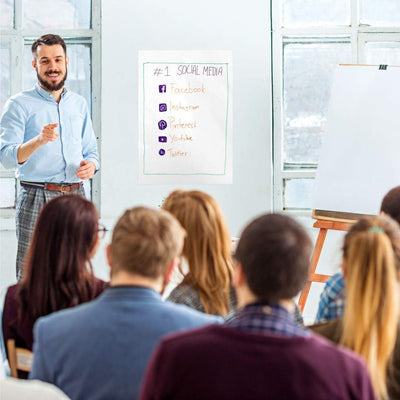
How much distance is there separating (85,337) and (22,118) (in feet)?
8.74

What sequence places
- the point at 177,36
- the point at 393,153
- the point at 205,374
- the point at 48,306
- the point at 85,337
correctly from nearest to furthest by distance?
the point at 205,374
the point at 85,337
the point at 48,306
the point at 393,153
the point at 177,36

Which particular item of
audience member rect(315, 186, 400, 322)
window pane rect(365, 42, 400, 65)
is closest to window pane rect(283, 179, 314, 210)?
window pane rect(365, 42, 400, 65)

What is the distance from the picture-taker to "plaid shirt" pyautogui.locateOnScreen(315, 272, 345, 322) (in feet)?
5.88

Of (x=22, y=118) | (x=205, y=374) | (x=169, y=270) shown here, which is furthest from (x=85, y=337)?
(x=22, y=118)

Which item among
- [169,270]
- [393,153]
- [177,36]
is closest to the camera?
[169,270]

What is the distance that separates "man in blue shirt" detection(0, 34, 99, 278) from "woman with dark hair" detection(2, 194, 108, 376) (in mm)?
1866

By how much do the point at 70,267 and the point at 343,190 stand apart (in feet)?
7.85

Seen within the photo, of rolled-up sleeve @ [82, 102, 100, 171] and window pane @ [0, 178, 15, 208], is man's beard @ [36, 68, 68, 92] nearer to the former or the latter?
rolled-up sleeve @ [82, 102, 100, 171]

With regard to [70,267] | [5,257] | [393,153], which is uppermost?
[393,153]

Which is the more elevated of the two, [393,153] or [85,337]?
[393,153]

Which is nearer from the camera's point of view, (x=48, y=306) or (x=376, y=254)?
(x=376, y=254)

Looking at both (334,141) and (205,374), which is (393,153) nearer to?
(334,141)

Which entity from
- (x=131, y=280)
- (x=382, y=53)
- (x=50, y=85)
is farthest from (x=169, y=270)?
(x=382, y=53)

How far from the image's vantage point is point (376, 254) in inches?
55.5
